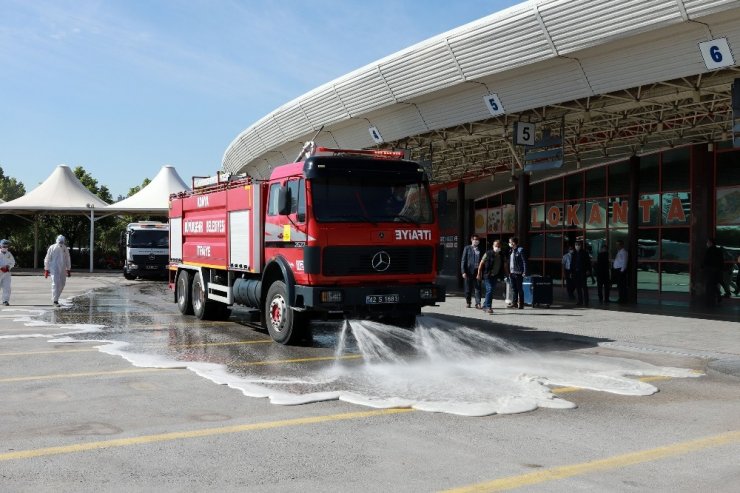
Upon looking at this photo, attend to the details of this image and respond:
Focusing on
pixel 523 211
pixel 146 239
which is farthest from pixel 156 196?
pixel 523 211

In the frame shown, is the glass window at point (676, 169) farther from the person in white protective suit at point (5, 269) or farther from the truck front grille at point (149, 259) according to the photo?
the truck front grille at point (149, 259)

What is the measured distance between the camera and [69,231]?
52.7m

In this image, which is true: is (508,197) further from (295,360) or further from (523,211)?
(295,360)

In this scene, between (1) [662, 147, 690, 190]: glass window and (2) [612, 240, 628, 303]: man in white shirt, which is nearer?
(2) [612, 240, 628, 303]: man in white shirt

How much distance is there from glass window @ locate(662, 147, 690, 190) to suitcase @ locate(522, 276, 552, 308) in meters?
8.17

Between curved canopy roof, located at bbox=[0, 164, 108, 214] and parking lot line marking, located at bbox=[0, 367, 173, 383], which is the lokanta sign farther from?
curved canopy roof, located at bbox=[0, 164, 108, 214]

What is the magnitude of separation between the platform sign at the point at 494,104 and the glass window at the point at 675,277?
380 inches

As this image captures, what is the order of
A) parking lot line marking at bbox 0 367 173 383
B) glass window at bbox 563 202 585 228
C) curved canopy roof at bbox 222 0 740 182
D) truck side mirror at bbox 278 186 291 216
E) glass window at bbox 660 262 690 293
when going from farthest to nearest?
glass window at bbox 563 202 585 228
glass window at bbox 660 262 690 293
curved canopy roof at bbox 222 0 740 182
truck side mirror at bbox 278 186 291 216
parking lot line marking at bbox 0 367 173 383

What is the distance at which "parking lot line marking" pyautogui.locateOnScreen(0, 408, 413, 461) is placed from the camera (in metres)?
5.44

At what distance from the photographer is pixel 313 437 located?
19.5 feet

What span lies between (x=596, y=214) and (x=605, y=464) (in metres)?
24.4

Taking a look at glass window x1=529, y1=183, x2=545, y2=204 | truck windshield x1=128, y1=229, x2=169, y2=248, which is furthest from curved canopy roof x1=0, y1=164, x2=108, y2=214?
glass window x1=529, y1=183, x2=545, y2=204

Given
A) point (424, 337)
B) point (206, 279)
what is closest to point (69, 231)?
point (206, 279)

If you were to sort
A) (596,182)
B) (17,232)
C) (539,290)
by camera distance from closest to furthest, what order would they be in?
(539,290)
(596,182)
(17,232)
